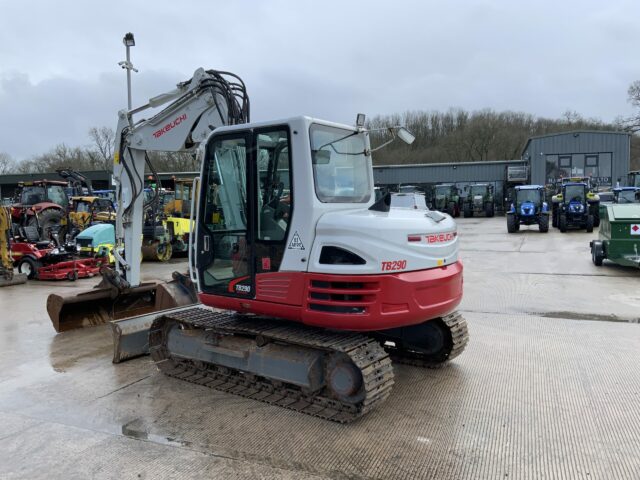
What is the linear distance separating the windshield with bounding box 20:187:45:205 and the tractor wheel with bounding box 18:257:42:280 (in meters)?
5.08

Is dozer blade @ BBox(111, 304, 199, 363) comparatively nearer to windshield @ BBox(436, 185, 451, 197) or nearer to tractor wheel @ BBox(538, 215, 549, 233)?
tractor wheel @ BBox(538, 215, 549, 233)

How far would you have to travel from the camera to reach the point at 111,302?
7.68 meters

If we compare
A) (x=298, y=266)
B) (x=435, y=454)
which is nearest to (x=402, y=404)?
(x=435, y=454)

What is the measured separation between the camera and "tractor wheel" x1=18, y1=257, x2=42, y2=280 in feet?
40.0

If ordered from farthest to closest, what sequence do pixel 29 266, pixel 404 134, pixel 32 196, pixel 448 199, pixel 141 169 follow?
pixel 448 199 → pixel 32 196 → pixel 29 266 → pixel 141 169 → pixel 404 134

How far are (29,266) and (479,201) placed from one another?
28.3 metres

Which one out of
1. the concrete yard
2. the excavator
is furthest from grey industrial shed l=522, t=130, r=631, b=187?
the excavator

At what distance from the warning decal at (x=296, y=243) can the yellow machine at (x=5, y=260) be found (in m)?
9.48

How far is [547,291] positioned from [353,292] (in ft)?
22.5

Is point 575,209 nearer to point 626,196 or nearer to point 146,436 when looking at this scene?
point 626,196

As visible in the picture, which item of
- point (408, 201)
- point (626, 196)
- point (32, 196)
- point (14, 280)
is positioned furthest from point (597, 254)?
point (32, 196)

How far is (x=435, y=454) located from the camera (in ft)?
12.3

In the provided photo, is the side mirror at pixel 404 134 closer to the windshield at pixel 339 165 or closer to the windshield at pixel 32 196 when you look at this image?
the windshield at pixel 339 165

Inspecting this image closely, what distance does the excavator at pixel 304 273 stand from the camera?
4.13 m
